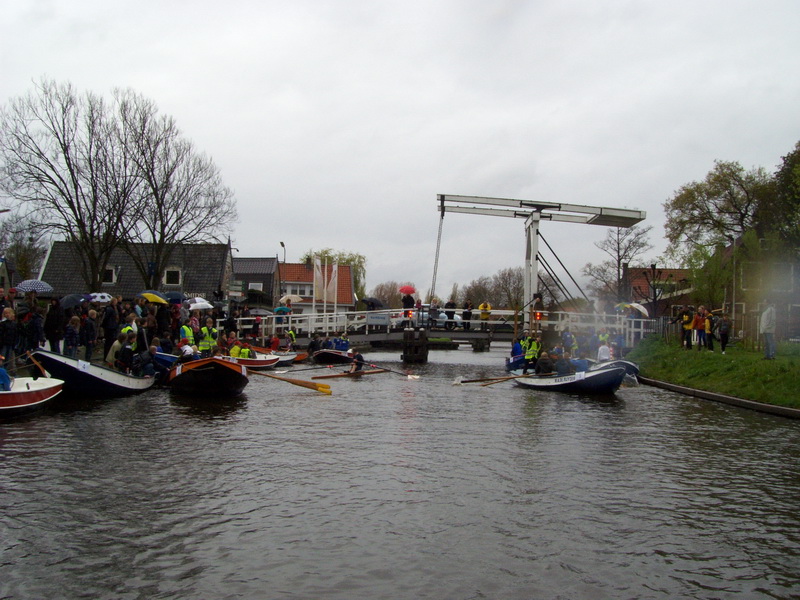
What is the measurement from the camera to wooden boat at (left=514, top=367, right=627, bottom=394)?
2167 cm


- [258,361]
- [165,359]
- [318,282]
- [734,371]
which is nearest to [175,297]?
[258,361]

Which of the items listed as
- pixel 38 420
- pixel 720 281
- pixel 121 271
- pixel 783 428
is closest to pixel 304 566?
pixel 38 420

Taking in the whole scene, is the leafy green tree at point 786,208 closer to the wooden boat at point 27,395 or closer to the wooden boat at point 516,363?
the wooden boat at point 516,363

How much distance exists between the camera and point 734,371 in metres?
22.0

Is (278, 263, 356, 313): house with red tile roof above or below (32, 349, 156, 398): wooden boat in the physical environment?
above

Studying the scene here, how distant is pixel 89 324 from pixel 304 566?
16.3 metres

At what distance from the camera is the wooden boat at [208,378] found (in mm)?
19625

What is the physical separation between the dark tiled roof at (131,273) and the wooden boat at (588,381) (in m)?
36.7

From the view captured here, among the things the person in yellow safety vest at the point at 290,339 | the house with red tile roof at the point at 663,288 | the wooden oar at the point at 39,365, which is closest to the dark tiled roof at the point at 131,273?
the person in yellow safety vest at the point at 290,339

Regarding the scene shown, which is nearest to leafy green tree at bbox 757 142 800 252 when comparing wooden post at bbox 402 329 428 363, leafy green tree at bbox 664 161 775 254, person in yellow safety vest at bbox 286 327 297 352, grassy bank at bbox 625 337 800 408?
leafy green tree at bbox 664 161 775 254

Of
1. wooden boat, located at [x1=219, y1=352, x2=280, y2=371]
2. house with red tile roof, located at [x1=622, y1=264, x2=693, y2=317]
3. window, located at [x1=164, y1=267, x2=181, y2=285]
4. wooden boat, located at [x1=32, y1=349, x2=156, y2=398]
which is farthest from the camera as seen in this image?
window, located at [x1=164, y1=267, x2=181, y2=285]

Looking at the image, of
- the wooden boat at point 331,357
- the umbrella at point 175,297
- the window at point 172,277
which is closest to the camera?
the wooden boat at point 331,357

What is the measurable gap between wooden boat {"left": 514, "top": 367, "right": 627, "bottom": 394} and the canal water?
463 cm

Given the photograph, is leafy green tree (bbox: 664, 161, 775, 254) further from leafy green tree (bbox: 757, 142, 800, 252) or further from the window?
the window
